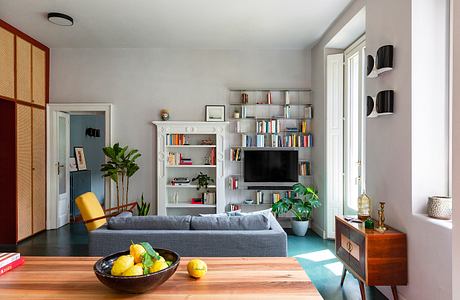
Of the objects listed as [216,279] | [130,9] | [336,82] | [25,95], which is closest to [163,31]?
[130,9]

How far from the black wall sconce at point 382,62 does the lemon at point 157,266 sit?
8.42ft

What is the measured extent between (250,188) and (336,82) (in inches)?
88.8

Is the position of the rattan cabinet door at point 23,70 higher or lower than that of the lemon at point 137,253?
higher

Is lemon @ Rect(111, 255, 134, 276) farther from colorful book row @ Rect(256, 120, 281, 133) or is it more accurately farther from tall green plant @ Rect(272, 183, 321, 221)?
colorful book row @ Rect(256, 120, 281, 133)

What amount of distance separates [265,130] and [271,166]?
25.0 inches

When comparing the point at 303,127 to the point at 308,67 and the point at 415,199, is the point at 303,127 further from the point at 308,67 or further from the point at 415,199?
the point at 415,199

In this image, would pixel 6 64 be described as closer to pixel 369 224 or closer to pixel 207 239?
pixel 207 239

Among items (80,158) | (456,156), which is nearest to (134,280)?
(456,156)

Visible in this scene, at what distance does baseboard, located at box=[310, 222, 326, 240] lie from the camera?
504 centimetres

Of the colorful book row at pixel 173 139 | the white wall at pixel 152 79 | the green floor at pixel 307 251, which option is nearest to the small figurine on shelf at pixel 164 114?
the white wall at pixel 152 79

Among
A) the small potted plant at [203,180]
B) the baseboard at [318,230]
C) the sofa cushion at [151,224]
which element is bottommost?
the baseboard at [318,230]

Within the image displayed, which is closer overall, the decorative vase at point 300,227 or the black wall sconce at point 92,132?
the decorative vase at point 300,227

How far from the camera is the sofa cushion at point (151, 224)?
2.91 meters

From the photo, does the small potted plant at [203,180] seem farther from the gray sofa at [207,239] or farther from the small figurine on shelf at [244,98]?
→ the gray sofa at [207,239]
